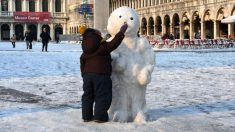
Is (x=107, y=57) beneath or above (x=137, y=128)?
above

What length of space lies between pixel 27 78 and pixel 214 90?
5.26 metres

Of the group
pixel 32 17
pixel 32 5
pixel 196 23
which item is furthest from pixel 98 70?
pixel 32 5

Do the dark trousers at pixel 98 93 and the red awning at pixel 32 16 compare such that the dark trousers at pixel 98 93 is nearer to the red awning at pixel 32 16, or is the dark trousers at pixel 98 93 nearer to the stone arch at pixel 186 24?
the stone arch at pixel 186 24

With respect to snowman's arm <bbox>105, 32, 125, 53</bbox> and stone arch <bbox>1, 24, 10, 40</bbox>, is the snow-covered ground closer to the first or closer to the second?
snowman's arm <bbox>105, 32, 125, 53</bbox>

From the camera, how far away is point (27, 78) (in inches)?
538

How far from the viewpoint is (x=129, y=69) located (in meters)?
6.86

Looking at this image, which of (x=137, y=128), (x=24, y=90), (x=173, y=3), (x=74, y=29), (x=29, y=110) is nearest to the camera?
(x=137, y=128)

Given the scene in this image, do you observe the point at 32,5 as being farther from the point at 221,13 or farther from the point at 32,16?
the point at 221,13

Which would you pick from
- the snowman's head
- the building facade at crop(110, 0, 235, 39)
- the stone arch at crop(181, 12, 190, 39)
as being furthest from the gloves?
the stone arch at crop(181, 12, 190, 39)

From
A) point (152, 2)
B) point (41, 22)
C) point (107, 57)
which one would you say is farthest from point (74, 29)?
point (107, 57)

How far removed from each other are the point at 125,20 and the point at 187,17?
49.3 meters

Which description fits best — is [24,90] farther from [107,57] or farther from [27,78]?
[107,57]

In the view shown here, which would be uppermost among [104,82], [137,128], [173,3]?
[173,3]

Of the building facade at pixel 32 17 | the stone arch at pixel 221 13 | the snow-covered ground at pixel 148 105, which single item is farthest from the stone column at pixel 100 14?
the building facade at pixel 32 17
